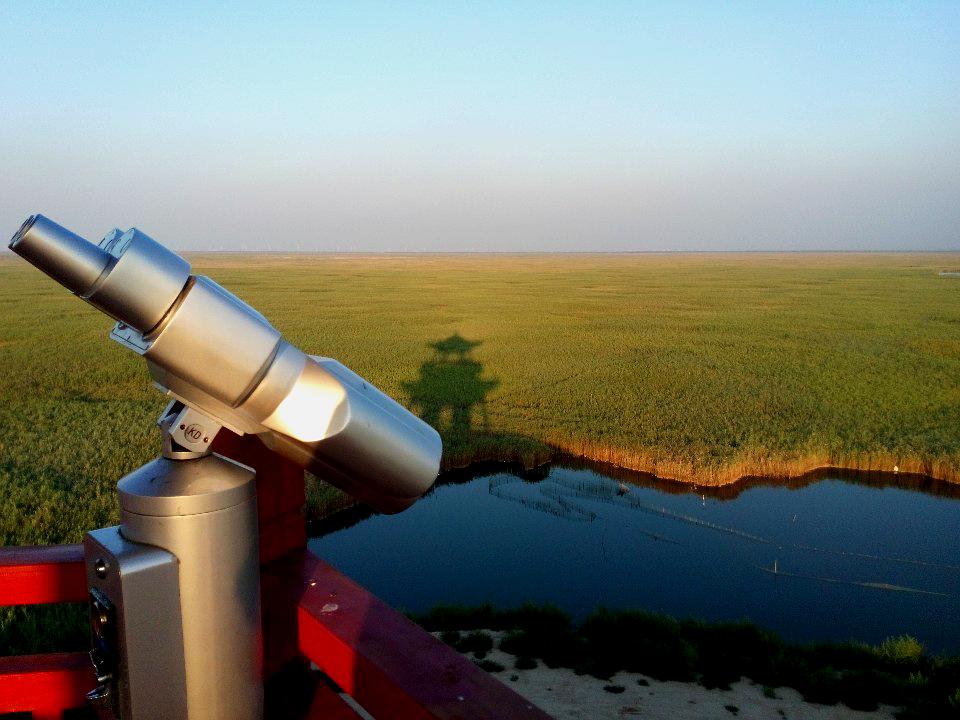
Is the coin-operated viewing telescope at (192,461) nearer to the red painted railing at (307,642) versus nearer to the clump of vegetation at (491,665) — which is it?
the red painted railing at (307,642)

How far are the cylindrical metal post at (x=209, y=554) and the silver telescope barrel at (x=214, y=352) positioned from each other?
0.37 ft

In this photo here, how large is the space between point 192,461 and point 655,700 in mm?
6441

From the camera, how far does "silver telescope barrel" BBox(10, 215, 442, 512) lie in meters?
→ 1.13

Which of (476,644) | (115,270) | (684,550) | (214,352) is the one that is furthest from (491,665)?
(115,270)

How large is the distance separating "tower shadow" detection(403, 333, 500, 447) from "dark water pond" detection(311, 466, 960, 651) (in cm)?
264

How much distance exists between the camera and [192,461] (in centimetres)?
127

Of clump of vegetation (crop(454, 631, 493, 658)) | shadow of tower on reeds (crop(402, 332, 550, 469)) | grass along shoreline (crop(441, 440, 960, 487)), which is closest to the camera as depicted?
clump of vegetation (crop(454, 631, 493, 658))

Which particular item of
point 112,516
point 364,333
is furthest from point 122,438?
point 364,333

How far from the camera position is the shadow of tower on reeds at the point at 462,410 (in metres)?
16.8

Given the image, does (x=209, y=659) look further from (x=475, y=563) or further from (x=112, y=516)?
(x=112, y=516)

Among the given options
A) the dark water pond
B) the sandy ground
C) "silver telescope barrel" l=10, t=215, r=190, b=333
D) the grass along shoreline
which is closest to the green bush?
the dark water pond

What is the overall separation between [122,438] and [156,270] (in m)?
16.9

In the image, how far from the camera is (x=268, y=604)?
1669 millimetres

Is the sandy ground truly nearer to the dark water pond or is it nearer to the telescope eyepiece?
the dark water pond
